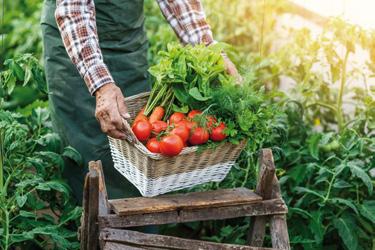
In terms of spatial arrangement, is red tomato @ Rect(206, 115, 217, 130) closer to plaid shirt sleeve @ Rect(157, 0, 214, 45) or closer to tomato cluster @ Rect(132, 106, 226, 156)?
tomato cluster @ Rect(132, 106, 226, 156)

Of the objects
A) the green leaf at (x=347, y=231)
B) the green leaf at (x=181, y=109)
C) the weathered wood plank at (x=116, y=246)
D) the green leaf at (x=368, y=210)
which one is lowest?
the green leaf at (x=347, y=231)

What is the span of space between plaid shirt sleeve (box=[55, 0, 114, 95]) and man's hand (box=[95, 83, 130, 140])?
0.04 m

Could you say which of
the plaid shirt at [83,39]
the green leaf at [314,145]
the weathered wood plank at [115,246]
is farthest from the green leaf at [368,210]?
the plaid shirt at [83,39]

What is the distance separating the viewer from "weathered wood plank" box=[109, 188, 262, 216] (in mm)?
2844

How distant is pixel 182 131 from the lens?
8.96 feet

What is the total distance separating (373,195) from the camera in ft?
12.4

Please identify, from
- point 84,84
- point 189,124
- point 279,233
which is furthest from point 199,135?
point 84,84

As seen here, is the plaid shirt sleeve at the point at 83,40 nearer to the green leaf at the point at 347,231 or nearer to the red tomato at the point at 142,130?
the red tomato at the point at 142,130

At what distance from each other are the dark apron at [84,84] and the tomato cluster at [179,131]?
75 centimetres

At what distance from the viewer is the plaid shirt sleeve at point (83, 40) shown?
2.93m

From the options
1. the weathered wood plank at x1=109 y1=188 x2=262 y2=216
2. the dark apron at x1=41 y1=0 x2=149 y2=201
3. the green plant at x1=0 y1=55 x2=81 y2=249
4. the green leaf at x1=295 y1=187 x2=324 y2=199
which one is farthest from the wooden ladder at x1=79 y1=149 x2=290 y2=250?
the dark apron at x1=41 y1=0 x2=149 y2=201

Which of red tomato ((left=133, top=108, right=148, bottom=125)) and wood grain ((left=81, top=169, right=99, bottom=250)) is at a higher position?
red tomato ((left=133, top=108, right=148, bottom=125))

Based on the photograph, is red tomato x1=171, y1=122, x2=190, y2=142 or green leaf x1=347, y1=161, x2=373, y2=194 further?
green leaf x1=347, y1=161, x2=373, y2=194

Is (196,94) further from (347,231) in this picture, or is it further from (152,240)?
(347,231)
